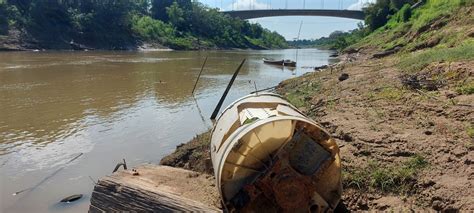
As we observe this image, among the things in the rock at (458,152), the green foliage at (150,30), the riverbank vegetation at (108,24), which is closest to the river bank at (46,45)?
the riverbank vegetation at (108,24)

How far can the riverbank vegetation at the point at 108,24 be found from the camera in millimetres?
62781

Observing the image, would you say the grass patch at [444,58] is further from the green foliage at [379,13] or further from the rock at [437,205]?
the green foliage at [379,13]

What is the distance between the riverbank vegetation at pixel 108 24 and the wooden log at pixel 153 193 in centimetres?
6010

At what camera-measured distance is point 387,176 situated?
6.29m

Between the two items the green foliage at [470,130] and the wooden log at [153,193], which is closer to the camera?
the wooden log at [153,193]

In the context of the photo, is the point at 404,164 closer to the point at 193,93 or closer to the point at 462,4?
the point at 193,93

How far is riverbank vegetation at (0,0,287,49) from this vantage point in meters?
62.8

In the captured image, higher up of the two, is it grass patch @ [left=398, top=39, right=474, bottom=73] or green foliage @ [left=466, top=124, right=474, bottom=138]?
grass patch @ [left=398, top=39, right=474, bottom=73]

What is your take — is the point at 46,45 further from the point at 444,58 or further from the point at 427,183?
the point at 427,183

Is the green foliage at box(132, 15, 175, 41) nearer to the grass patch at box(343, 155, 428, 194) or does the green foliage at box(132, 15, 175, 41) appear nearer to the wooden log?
the wooden log

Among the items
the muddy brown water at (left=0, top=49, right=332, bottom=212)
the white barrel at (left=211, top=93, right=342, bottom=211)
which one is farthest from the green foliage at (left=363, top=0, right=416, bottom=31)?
the white barrel at (left=211, top=93, right=342, bottom=211)

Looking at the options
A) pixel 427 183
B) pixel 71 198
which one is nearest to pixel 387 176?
pixel 427 183

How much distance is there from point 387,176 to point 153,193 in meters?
3.44

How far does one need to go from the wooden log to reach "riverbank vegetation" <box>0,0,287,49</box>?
6010 cm
